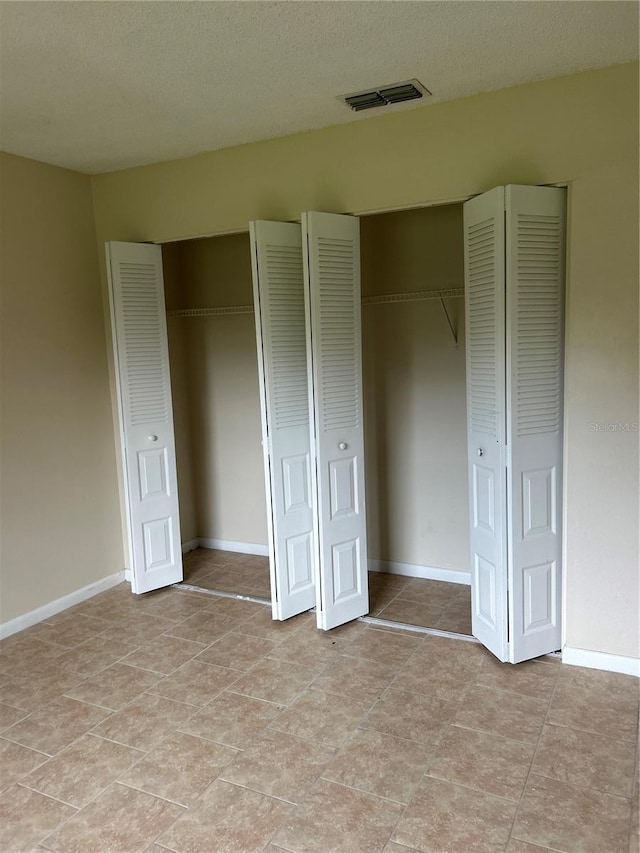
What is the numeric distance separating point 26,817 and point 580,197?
337 centimetres

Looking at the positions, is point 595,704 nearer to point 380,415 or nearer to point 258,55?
point 380,415

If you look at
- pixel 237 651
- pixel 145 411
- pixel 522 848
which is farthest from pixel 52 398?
pixel 522 848

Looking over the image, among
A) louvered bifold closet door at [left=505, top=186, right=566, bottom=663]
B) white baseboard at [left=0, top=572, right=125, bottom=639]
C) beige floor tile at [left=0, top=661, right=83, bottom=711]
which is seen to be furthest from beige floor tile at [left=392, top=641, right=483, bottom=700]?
white baseboard at [left=0, top=572, right=125, bottom=639]

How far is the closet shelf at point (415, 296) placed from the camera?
389 cm

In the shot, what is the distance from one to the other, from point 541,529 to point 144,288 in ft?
9.23

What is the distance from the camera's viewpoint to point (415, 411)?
4.24 metres

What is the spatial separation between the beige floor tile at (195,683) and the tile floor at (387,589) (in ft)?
2.96

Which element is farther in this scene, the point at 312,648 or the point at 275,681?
the point at 312,648

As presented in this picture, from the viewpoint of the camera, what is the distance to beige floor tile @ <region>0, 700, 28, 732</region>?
113 inches

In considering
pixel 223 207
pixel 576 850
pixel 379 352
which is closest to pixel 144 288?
pixel 223 207

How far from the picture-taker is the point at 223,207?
375 cm

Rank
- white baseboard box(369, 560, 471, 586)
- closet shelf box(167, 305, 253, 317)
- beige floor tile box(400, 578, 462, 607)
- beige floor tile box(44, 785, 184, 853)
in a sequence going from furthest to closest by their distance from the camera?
closet shelf box(167, 305, 253, 317), white baseboard box(369, 560, 471, 586), beige floor tile box(400, 578, 462, 607), beige floor tile box(44, 785, 184, 853)

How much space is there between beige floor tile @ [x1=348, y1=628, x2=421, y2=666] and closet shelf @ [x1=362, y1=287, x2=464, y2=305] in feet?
6.71

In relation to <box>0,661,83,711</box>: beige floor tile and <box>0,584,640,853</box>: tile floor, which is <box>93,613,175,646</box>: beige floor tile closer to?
<box>0,584,640,853</box>: tile floor
